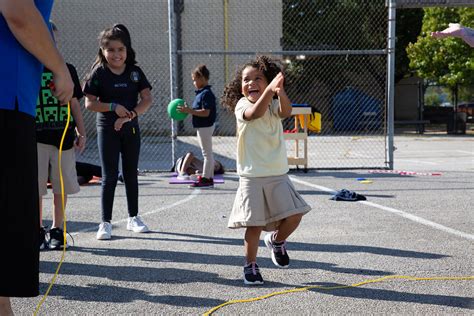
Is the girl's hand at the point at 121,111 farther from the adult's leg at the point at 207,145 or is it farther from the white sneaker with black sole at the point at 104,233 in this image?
the adult's leg at the point at 207,145

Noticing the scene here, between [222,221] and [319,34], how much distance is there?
22018mm

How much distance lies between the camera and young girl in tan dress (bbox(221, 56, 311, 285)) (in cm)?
423

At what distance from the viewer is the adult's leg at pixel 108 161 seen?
576cm

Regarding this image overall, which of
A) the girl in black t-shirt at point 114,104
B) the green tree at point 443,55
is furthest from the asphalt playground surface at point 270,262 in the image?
the green tree at point 443,55

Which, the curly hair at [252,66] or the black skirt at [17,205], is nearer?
the black skirt at [17,205]

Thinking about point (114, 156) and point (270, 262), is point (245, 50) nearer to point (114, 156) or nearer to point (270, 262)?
point (114, 156)

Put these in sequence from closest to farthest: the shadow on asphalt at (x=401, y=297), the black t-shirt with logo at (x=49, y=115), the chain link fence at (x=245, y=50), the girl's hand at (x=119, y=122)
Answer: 1. the shadow on asphalt at (x=401, y=297)
2. the black t-shirt with logo at (x=49, y=115)
3. the girl's hand at (x=119, y=122)
4. the chain link fence at (x=245, y=50)

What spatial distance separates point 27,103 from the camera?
270 centimetres

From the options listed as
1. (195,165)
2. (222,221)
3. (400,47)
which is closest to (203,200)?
(222,221)

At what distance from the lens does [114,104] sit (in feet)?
18.5

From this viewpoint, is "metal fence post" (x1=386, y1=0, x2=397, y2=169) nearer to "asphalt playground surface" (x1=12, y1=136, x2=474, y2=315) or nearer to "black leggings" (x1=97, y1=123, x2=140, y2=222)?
"asphalt playground surface" (x1=12, y1=136, x2=474, y2=315)

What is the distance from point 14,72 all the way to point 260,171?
81.3 inches

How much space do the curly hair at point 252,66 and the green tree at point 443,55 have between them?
77.1ft

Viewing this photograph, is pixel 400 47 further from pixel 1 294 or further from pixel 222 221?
pixel 1 294
